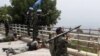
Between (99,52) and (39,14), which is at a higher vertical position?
(39,14)

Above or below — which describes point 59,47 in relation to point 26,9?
below

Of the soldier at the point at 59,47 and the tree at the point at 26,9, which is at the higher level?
the tree at the point at 26,9

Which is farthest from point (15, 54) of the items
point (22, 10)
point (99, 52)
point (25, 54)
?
point (22, 10)

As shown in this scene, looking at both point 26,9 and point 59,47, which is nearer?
point 59,47

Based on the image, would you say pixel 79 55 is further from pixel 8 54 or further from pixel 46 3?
pixel 46 3

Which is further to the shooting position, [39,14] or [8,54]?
[39,14]

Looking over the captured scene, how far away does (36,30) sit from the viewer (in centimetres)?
1938

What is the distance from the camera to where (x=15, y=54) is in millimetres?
15727

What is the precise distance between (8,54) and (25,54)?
98 centimetres

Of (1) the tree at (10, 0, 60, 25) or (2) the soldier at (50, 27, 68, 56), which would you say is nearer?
(2) the soldier at (50, 27, 68, 56)

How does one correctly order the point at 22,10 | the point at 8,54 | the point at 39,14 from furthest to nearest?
the point at 22,10 < the point at 39,14 < the point at 8,54

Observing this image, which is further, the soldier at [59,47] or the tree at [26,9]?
the tree at [26,9]

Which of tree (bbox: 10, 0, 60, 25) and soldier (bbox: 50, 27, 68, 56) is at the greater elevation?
tree (bbox: 10, 0, 60, 25)

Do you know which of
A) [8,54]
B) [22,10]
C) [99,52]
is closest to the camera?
[99,52]
